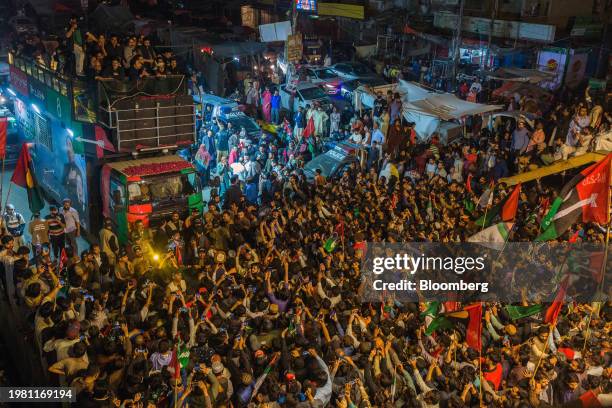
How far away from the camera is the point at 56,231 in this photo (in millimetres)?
11984

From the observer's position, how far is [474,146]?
16.5 meters

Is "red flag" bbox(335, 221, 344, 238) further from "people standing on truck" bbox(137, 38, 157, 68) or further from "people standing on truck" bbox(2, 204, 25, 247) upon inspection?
"people standing on truck" bbox(2, 204, 25, 247)

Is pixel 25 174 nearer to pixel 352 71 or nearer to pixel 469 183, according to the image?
pixel 469 183

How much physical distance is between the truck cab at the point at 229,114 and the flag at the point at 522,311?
38.7 feet

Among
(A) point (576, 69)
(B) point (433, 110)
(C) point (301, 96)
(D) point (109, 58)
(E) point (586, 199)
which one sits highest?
(D) point (109, 58)

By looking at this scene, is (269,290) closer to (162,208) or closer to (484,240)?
(484,240)

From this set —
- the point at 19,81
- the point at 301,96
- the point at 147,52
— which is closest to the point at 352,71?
the point at 301,96

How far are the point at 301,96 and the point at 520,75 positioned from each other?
747cm

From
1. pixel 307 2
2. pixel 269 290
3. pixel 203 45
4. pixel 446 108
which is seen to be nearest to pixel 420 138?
pixel 446 108

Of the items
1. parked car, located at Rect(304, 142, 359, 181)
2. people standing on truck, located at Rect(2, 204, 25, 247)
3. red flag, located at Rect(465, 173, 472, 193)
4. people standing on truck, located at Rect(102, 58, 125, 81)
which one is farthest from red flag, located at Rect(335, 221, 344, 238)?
people standing on truck, located at Rect(2, 204, 25, 247)

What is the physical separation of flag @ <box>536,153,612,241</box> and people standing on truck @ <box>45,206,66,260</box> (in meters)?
8.65

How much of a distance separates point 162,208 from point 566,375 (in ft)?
27.6

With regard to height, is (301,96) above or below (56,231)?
above

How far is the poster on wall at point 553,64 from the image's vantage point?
2364 cm
